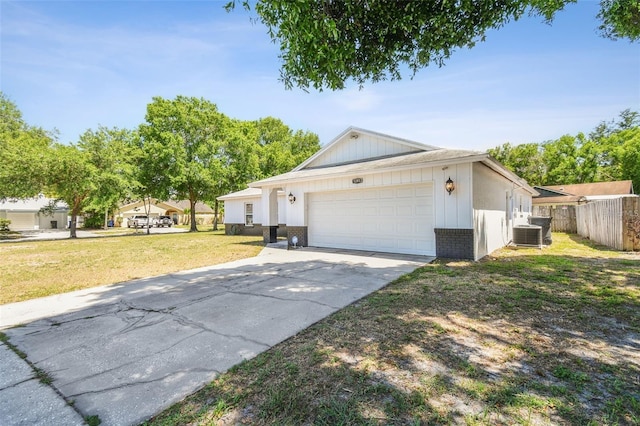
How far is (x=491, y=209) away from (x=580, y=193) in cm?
2525

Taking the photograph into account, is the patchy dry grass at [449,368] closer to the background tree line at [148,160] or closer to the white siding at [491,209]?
the white siding at [491,209]

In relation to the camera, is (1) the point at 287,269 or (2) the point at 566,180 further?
(2) the point at 566,180

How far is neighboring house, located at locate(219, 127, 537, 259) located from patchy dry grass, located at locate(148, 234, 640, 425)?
148 inches

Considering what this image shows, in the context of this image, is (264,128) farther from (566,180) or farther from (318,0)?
(566,180)

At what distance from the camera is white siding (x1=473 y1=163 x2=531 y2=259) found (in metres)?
8.24

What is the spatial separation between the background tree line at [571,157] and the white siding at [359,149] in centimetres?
2646

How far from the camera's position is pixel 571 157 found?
3353 cm

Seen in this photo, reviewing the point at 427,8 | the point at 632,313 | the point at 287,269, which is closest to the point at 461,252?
the point at 632,313

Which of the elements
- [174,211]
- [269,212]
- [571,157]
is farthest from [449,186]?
[174,211]

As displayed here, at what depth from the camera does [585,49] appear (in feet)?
26.3

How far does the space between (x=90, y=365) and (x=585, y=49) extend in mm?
12768

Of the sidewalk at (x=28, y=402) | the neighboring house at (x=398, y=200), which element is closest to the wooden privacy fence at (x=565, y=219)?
the neighboring house at (x=398, y=200)

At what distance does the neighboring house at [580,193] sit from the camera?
2125 centimetres

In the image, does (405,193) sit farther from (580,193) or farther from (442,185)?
(580,193)
